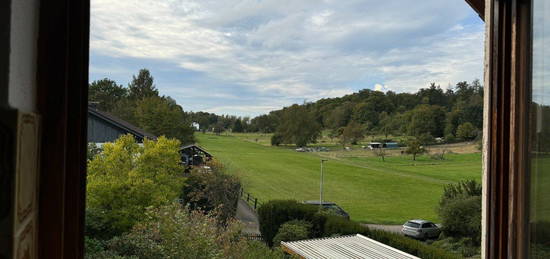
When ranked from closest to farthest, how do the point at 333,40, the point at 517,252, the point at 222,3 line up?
the point at 517,252, the point at 222,3, the point at 333,40

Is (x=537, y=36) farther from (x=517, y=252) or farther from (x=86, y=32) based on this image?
(x=86, y=32)

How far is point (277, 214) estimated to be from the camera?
5957mm

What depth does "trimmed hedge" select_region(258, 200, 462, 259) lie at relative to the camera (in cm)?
536

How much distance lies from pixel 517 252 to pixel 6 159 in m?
0.88

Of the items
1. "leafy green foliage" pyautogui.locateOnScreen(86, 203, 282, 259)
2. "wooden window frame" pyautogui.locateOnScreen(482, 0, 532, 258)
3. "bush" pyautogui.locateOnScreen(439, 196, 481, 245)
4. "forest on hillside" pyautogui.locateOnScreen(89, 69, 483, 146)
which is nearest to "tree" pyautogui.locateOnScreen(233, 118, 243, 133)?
"forest on hillside" pyautogui.locateOnScreen(89, 69, 483, 146)

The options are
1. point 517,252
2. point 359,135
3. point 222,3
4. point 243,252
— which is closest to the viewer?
point 517,252

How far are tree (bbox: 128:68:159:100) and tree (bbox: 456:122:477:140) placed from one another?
4190 millimetres

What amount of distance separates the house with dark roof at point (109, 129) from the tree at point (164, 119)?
0.55 ft

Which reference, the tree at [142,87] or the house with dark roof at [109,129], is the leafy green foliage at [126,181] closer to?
the house with dark roof at [109,129]

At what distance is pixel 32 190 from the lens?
39cm

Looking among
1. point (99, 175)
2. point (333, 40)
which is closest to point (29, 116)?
point (99, 175)

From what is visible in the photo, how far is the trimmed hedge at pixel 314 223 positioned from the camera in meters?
5.36

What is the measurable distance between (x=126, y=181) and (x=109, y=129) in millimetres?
617

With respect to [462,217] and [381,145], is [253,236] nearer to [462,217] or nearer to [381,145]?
[381,145]
